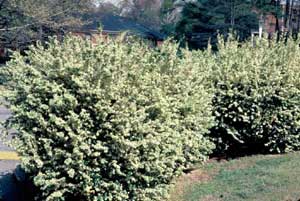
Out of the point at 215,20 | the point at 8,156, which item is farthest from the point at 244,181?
the point at 215,20

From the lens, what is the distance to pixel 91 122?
203 inches

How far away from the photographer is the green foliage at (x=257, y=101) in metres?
7.88

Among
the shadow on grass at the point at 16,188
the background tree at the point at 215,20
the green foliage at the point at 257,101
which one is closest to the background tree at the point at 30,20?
the background tree at the point at 215,20

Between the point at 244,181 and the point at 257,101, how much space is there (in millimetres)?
1648

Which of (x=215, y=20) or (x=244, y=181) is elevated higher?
(x=215, y=20)

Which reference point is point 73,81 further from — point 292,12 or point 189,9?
point 292,12

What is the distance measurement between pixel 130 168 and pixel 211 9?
2274 centimetres

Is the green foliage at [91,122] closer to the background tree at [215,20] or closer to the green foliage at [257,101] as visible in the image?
the green foliage at [257,101]

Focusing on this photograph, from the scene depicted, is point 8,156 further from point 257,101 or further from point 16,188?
point 257,101

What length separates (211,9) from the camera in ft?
88.3

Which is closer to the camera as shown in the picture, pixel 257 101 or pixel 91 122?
pixel 91 122

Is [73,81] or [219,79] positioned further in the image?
[219,79]

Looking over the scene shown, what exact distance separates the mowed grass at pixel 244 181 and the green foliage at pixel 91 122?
0.92 meters

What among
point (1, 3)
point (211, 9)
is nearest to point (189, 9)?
point (211, 9)
